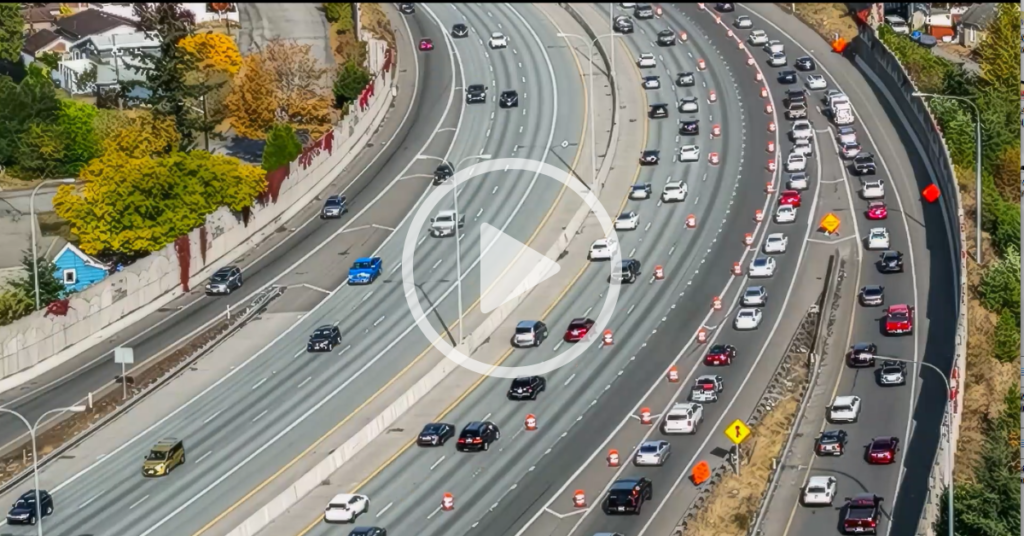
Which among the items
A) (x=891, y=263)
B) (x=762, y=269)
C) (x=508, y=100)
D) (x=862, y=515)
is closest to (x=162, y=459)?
(x=862, y=515)

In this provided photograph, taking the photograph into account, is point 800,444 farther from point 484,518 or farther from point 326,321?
point 326,321

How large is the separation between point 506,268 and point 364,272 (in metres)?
9.08

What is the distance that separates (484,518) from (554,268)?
3159 cm

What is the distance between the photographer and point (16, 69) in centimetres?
15988

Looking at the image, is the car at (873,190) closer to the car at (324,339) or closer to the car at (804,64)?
the car at (804,64)

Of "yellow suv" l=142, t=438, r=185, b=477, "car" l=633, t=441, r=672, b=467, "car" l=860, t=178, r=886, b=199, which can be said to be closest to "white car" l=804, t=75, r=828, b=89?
"car" l=860, t=178, r=886, b=199

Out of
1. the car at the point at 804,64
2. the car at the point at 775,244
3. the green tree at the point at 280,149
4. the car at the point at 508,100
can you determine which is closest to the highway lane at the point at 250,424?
the green tree at the point at 280,149

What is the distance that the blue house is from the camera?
116m

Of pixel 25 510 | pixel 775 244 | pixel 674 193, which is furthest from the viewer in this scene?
pixel 674 193

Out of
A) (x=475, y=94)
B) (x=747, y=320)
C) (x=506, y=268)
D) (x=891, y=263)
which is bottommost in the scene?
(x=506, y=268)

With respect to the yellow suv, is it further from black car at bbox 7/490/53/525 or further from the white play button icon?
the white play button icon

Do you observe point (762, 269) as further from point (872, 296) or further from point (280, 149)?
point (280, 149)

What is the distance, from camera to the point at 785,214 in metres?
122

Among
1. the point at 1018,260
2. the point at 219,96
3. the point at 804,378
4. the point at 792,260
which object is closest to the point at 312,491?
the point at 804,378
